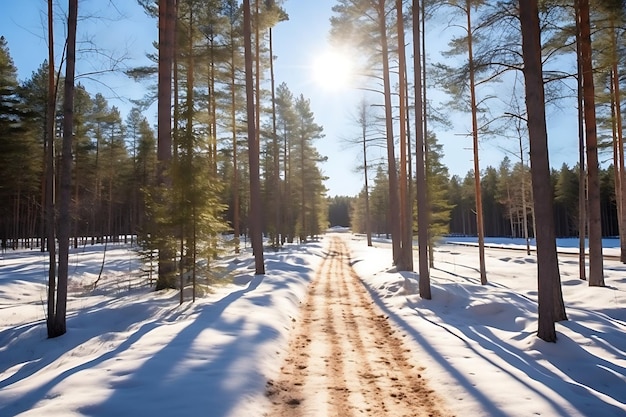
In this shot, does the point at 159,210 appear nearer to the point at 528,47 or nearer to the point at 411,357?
the point at 411,357

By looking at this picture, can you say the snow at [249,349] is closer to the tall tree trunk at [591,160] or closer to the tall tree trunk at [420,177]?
the tall tree trunk at [420,177]

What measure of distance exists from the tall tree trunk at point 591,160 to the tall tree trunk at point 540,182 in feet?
20.0

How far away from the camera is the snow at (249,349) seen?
419cm

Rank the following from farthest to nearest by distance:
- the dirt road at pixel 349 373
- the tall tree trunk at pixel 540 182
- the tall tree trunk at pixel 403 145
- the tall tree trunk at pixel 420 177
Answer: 1. the tall tree trunk at pixel 403 145
2. the tall tree trunk at pixel 420 177
3. the tall tree trunk at pixel 540 182
4. the dirt road at pixel 349 373

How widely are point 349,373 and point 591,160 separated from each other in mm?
11445

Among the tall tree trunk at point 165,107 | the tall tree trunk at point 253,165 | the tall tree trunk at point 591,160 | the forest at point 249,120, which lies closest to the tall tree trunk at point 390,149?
the forest at point 249,120

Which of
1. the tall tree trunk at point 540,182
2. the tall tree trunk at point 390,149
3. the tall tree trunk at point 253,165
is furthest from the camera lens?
the tall tree trunk at point 390,149

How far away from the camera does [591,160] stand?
1222 centimetres

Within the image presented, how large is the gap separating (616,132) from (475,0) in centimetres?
1187

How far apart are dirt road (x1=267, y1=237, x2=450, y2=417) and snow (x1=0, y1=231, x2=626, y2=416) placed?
257 mm

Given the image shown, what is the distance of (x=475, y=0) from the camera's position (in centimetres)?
1234

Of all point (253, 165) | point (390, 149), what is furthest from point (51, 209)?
point (390, 149)

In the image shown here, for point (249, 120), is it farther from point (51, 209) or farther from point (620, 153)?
point (620, 153)

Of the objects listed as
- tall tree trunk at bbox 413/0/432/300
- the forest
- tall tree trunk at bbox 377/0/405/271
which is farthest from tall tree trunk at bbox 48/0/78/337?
tall tree trunk at bbox 377/0/405/271
